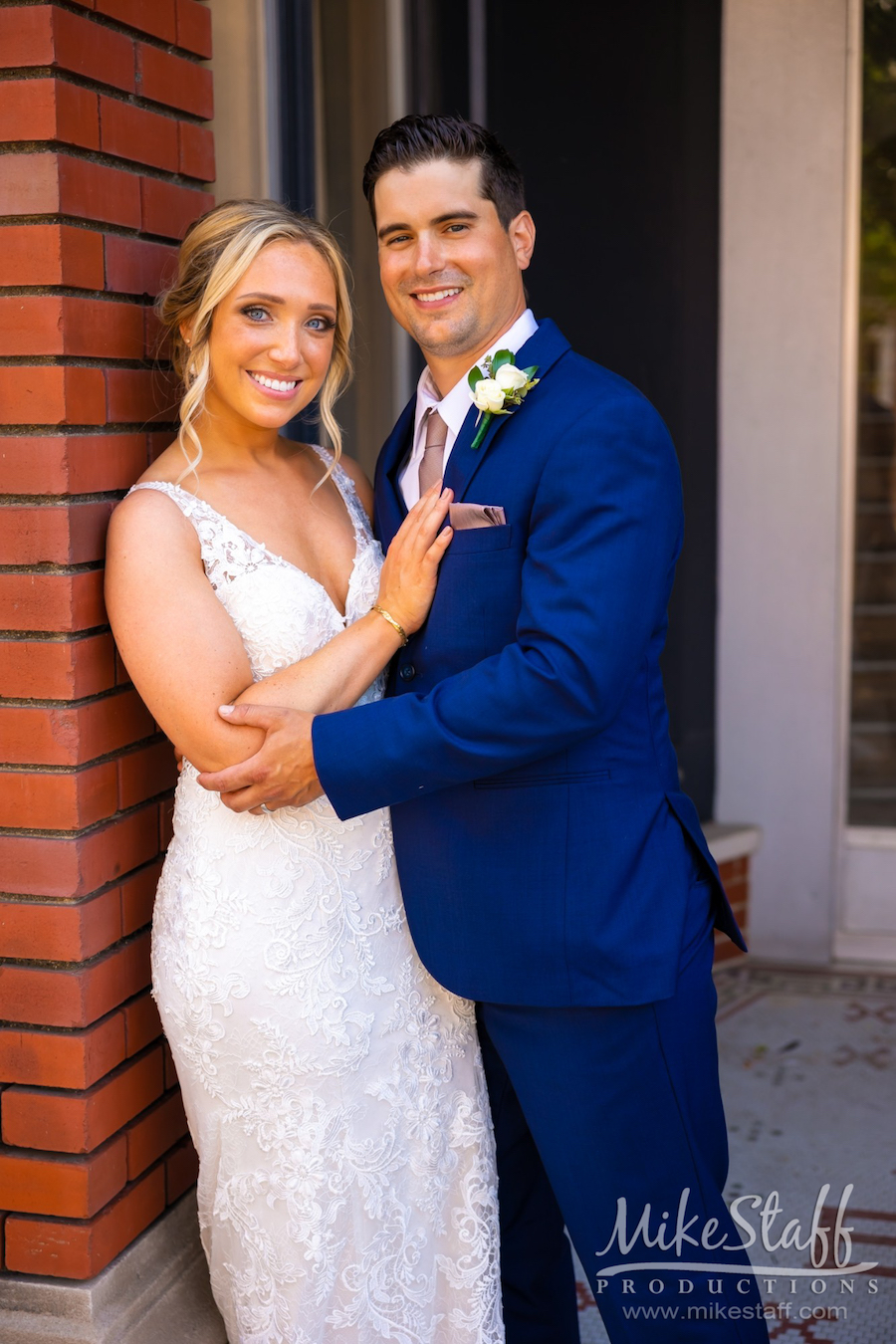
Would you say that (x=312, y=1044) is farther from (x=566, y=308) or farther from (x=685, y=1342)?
(x=566, y=308)

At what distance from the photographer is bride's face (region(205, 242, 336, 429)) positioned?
2119 mm

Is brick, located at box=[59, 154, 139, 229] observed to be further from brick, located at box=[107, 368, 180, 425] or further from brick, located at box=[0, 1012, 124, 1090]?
brick, located at box=[0, 1012, 124, 1090]

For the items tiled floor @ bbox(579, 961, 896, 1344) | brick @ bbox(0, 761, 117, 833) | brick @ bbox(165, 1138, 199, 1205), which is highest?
brick @ bbox(0, 761, 117, 833)

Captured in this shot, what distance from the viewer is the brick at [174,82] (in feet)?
7.13

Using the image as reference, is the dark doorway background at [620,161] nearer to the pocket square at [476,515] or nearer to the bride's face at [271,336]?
the bride's face at [271,336]

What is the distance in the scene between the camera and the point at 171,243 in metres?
2.29

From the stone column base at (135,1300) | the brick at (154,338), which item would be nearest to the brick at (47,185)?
the brick at (154,338)

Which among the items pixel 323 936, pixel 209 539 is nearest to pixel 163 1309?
pixel 323 936

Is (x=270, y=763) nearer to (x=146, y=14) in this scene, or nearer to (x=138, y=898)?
(x=138, y=898)

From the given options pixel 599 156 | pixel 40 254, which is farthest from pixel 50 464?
pixel 599 156

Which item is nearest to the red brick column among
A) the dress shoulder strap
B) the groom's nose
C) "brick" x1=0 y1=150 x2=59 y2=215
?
"brick" x1=0 y1=150 x2=59 y2=215

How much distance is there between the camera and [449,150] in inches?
84.2

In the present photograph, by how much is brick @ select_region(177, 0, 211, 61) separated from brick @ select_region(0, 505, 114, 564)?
910 millimetres

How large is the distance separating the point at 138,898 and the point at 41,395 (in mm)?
857
